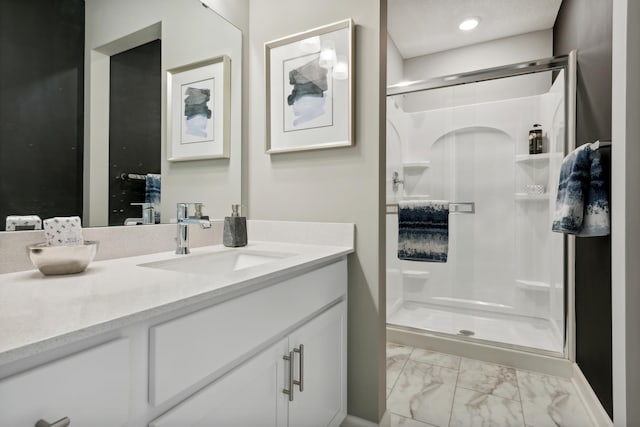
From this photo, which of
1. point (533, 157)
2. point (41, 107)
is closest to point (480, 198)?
point (533, 157)

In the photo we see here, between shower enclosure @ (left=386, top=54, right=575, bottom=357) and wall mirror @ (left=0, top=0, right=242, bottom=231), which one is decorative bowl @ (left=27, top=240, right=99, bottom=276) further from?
shower enclosure @ (left=386, top=54, right=575, bottom=357)

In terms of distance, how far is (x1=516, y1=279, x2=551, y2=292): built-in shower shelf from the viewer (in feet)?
7.90

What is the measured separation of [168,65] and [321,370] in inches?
51.9

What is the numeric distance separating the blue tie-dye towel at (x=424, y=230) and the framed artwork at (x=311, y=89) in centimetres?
95

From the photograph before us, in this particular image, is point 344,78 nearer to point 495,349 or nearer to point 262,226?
point 262,226

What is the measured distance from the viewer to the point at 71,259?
84cm

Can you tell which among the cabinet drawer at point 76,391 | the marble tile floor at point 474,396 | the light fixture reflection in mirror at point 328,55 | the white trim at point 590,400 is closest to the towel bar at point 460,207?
the marble tile floor at point 474,396

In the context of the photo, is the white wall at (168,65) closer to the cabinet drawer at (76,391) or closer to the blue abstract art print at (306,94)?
the blue abstract art print at (306,94)

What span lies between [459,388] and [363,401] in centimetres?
73

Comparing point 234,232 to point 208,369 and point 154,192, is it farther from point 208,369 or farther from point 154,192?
point 208,369

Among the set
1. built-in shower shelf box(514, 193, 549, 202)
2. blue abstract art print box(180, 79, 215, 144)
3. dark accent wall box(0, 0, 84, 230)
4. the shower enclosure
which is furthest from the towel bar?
dark accent wall box(0, 0, 84, 230)

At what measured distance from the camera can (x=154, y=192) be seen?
1.26m

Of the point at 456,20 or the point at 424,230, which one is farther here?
the point at 456,20

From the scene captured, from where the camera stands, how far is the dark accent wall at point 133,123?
1.12m
